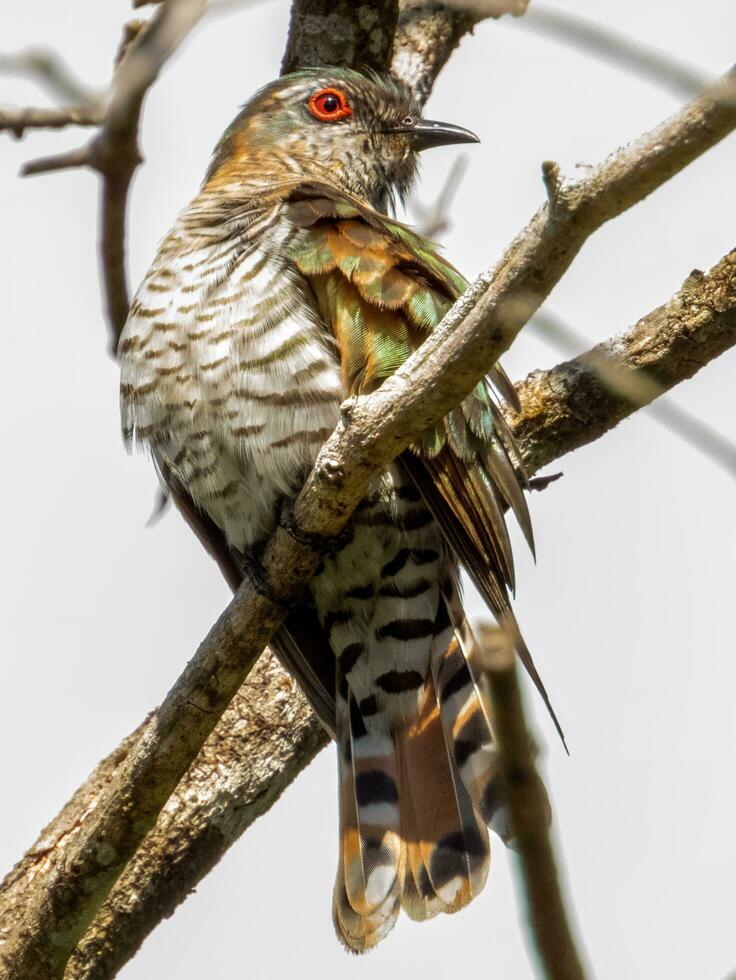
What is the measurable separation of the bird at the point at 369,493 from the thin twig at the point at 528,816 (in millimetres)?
2340

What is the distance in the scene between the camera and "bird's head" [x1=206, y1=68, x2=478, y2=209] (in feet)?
17.5

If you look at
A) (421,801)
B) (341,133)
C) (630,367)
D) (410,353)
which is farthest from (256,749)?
(341,133)

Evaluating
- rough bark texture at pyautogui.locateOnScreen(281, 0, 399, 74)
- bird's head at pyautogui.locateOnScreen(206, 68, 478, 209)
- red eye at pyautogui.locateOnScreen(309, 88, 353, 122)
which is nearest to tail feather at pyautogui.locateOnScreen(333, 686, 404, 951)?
bird's head at pyautogui.locateOnScreen(206, 68, 478, 209)

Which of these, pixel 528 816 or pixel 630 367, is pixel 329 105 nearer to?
pixel 630 367

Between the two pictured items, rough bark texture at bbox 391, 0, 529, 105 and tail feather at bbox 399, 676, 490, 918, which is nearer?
tail feather at bbox 399, 676, 490, 918

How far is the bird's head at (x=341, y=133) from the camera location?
5348 mm

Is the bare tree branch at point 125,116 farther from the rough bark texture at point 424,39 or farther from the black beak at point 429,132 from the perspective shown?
the rough bark texture at point 424,39

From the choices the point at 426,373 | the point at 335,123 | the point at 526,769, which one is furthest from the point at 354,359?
the point at 526,769

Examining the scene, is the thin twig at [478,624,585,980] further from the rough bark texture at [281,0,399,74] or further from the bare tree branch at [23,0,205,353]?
the rough bark texture at [281,0,399,74]

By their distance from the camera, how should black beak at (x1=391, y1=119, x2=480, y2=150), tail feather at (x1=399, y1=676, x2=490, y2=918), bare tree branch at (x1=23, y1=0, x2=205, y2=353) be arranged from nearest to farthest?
bare tree branch at (x1=23, y1=0, x2=205, y2=353), tail feather at (x1=399, y1=676, x2=490, y2=918), black beak at (x1=391, y1=119, x2=480, y2=150)

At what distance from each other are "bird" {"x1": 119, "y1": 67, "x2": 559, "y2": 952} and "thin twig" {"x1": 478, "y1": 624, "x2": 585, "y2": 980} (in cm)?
234

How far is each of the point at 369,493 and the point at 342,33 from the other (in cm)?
274

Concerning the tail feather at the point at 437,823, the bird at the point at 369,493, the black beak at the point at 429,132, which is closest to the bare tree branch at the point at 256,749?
the bird at the point at 369,493

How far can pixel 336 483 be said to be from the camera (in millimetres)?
3115
